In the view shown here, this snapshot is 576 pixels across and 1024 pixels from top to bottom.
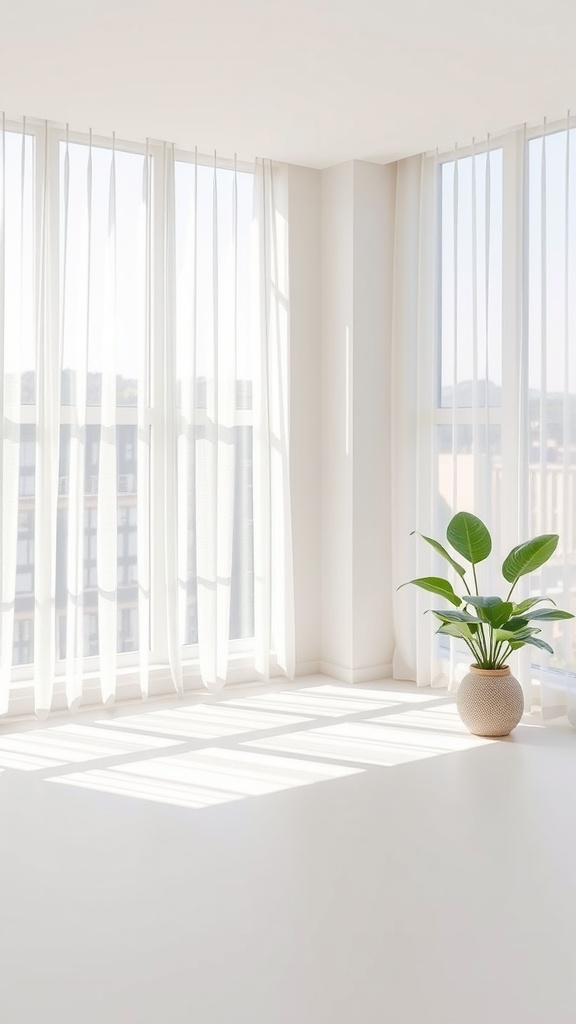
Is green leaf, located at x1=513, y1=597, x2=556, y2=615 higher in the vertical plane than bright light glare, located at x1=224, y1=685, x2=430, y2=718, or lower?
A: higher

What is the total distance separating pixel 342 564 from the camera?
528 centimetres

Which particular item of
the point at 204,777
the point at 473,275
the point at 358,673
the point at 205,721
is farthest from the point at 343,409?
the point at 204,777

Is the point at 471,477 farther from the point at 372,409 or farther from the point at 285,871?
the point at 285,871

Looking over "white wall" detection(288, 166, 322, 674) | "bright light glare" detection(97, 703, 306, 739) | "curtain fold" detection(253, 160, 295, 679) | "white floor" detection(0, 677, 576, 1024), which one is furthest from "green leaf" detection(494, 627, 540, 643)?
"white wall" detection(288, 166, 322, 674)

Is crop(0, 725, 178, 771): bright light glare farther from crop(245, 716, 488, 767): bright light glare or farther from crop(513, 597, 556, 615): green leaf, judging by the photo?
crop(513, 597, 556, 615): green leaf

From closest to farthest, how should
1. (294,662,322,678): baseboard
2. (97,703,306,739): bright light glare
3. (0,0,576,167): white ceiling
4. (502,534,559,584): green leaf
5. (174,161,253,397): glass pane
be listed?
(0,0,576,167): white ceiling
(502,534,559,584): green leaf
(97,703,306,739): bright light glare
(174,161,253,397): glass pane
(294,662,322,678): baseboard

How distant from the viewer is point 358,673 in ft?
17.3

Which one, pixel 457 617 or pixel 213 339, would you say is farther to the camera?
pixel 213 339

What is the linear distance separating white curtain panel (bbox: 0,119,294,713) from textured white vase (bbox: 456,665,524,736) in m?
1.25

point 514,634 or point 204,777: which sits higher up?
point 514,634

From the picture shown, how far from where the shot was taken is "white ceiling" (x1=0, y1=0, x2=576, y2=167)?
3.18 metres

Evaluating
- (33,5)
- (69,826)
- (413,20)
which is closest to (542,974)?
(69,826)

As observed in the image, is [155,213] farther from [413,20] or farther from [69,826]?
[69,826]

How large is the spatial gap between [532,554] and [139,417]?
1.95m
